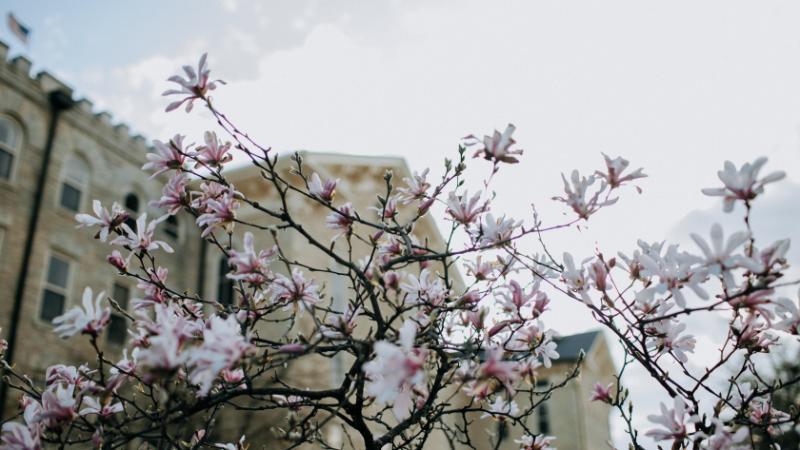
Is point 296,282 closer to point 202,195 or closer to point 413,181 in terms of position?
point 202,195

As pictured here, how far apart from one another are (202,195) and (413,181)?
2.83 feet

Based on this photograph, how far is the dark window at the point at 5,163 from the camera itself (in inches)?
408

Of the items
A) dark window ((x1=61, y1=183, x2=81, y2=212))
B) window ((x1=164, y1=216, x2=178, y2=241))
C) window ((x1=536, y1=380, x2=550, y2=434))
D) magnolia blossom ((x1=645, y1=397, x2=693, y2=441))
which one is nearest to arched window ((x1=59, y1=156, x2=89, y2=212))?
dark window ((x1=61, y1=183, x2=81, y2=212))

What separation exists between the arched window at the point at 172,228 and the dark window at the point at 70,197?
2.16 meters

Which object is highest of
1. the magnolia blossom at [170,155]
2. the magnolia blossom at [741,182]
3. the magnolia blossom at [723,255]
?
the magnolia blossom at [170,155]

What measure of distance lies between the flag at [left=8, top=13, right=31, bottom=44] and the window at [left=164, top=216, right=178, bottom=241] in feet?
14.3

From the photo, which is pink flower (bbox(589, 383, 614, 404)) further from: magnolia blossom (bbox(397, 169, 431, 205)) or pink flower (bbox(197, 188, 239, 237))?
pink flower (bbox(197, 188, 239, 237))

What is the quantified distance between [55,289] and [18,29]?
16.2ft

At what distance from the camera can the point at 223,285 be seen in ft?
43.1

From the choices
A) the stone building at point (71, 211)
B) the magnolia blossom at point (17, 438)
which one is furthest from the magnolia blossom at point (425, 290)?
the stone building at point (71, 211)

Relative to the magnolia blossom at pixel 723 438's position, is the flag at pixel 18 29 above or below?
above

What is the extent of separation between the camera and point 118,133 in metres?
12.6

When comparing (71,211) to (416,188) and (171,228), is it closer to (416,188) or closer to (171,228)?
(171,228)

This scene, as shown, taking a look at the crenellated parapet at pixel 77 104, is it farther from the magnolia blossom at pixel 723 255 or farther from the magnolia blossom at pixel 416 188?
the magnolia blossom at pixel 723 255
